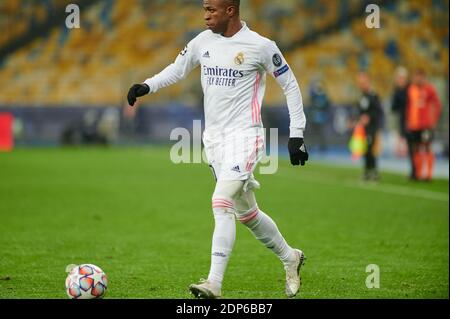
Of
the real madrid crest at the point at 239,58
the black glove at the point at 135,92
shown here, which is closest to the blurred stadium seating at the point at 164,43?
the black glove at the point at 135,92

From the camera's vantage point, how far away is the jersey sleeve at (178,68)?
749 cm

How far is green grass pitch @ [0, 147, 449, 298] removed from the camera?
315 inches

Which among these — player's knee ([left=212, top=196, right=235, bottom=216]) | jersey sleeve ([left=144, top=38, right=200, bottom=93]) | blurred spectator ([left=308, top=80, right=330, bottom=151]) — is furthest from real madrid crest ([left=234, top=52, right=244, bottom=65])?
blurred spectator ([left=308, top=80, right=330, bottom=151])

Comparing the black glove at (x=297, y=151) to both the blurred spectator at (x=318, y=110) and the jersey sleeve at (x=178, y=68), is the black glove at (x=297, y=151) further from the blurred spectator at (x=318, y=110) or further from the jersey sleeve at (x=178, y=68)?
the blurred spectator at (x=318, y=110)

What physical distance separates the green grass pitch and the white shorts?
942mm

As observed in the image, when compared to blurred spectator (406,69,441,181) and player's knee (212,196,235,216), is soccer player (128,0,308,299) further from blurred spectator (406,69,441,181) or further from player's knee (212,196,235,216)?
blurred spectator (406,69,441,181)

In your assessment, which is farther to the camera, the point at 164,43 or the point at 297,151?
the point at 164,43

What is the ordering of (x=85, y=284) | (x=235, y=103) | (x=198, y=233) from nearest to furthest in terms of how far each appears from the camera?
(x=85, y=284)
(x=235, y=103)
(x=198, y=233)

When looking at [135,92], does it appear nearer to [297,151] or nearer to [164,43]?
[297,151]

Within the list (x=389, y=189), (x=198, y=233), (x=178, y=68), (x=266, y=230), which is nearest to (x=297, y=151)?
(x=266, y=230)

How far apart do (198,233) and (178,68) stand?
14.4 feet

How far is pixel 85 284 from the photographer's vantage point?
270 inches

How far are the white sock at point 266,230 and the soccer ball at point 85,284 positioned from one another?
119 centimetres

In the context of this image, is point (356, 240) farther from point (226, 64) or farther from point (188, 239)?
point (226, 64)
